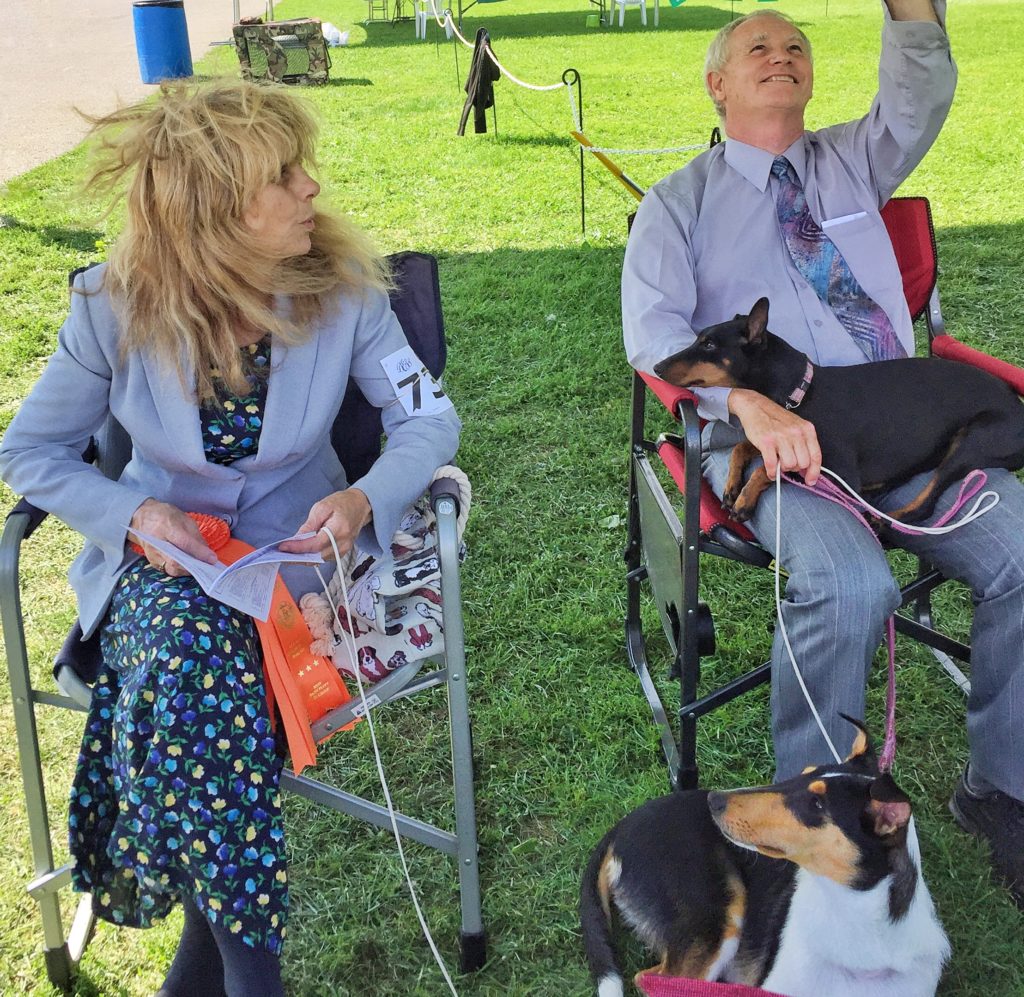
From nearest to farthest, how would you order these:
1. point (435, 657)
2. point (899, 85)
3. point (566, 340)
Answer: point (435, 657) → point (899, 85) → point (566, 340)

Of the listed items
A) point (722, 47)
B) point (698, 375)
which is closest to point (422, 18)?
point (722, 47)

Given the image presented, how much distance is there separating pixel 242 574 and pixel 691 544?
866 mm

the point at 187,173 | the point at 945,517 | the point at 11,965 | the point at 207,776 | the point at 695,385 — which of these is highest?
the point at 187,173

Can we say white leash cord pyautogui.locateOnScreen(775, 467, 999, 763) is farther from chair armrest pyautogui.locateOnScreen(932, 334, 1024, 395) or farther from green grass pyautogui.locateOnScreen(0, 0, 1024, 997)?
green grass pyautogui.locateOnScreen(0, 0, 1024, 997)

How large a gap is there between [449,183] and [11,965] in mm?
6623

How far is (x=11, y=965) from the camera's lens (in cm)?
200

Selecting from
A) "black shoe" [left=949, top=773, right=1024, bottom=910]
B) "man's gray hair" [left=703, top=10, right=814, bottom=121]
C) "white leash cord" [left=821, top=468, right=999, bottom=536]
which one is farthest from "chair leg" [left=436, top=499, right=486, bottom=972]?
"man's gray hair" [left=703, top=10, right=814, bottom=121]

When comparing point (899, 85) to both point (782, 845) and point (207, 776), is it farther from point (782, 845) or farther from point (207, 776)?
point (207, 776)

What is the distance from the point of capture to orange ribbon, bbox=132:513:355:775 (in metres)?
1.79

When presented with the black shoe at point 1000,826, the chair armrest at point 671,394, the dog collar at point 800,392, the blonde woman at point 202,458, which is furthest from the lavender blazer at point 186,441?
the black shoe at point 1000,826

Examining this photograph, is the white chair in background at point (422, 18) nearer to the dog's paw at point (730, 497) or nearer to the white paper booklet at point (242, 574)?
the dog's paw at point (730, 497)

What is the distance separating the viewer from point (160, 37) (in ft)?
34.1

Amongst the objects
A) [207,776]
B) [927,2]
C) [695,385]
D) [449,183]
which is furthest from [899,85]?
[449,183]

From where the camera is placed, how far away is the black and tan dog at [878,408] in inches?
82.7
